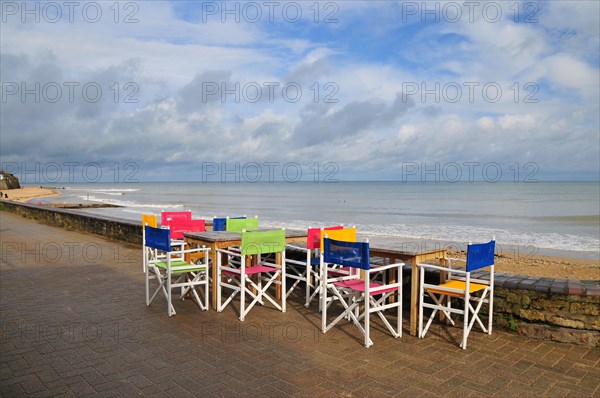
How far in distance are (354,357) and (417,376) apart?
0.60m

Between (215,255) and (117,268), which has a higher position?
(215,255)

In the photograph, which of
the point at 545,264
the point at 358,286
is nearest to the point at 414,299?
the point at 358,286

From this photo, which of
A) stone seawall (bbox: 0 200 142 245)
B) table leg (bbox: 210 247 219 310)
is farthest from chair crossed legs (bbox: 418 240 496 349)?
stone seawall (bbox: 0 200 142 245)

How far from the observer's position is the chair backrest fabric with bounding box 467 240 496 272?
4106 millimetres

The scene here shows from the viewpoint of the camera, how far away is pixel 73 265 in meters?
8.16

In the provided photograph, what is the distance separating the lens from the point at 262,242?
5.17 meters

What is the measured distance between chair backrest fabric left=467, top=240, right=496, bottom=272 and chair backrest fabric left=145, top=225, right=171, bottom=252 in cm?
311

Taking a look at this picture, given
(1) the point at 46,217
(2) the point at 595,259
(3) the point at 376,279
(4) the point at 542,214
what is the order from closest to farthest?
(3) the point at 376,279
(2) the point at 595,259
(1) the point at 46,217
(4) the point at 542,214

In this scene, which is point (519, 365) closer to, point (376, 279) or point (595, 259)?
point (376, 279)

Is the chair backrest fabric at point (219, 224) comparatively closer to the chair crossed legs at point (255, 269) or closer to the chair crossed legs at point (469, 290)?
the chair crossed legs at point (255, 269)

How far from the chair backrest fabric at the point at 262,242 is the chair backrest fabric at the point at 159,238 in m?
0.86

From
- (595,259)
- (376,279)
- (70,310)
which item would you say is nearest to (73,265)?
(70,310)

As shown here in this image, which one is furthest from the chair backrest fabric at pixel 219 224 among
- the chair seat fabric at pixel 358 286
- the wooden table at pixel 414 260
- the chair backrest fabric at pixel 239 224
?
the wooden table at pixel 414 260

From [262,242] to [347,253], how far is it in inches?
45.2
